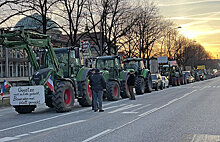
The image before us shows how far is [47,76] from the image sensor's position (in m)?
12.3

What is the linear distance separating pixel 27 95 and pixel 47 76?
3.64ft

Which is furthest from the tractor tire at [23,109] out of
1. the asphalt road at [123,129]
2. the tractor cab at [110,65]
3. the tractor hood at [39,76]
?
the tractor cab at [110,65]

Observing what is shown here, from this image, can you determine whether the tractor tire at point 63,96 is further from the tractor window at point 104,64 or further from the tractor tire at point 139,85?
the tractor tire at point 139,85

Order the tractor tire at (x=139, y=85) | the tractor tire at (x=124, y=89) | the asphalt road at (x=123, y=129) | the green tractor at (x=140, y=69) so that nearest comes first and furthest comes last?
the asphalt road at (x=123, y=129), the tractor tire at (x=124, y=89), the tractor tire at (x=139, y=85), the green tractor at (x=140, y=69)

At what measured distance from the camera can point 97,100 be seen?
44.3ft

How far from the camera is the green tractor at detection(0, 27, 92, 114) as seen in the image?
38.7 feet

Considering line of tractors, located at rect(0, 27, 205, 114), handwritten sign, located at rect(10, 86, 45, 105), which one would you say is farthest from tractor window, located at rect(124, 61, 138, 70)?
handwritten sign, located at rect(10, 86, 45, 105)

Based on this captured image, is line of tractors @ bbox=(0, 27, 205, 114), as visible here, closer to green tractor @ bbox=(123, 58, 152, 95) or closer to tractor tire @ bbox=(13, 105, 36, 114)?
tractor tire @ bbox=(13, 105, 36, 114)

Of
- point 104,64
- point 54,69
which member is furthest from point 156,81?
point 54,69

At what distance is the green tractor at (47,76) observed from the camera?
11805 millimetres

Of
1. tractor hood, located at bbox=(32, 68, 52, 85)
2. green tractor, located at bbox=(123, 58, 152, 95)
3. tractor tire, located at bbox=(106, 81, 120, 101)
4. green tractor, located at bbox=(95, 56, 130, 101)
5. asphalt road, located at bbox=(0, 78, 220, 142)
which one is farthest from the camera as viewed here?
green tractor, located at bbox=(123, 58, 152, 95)

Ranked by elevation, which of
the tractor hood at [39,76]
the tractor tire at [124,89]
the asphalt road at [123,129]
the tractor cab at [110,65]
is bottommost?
the asphalt road at [123,129]

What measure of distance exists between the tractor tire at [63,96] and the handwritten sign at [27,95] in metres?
0.55

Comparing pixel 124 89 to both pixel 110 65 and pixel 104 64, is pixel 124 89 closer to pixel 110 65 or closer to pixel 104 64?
pixel 110 65
